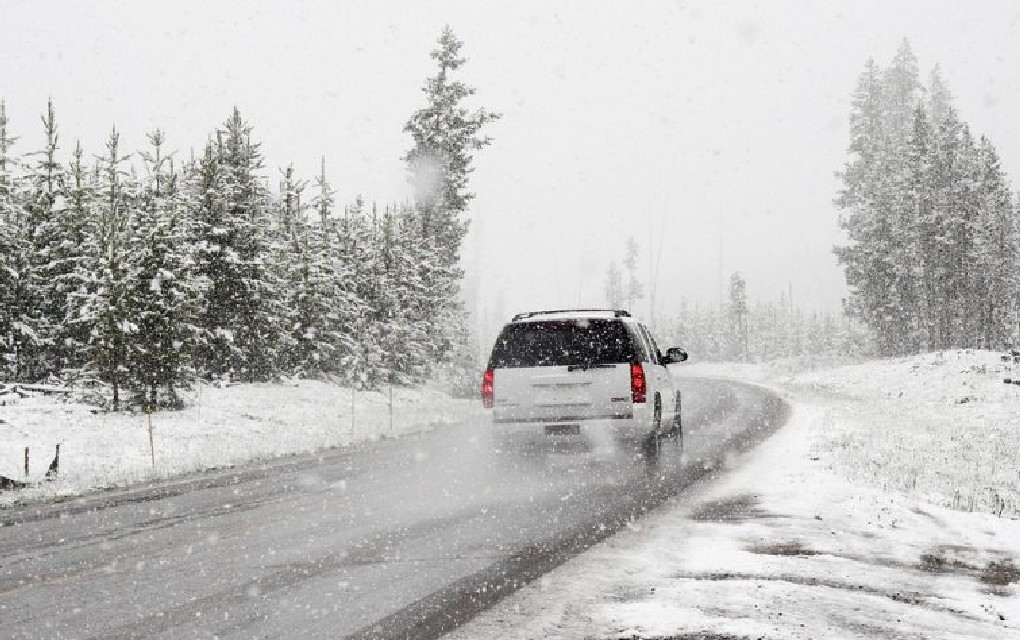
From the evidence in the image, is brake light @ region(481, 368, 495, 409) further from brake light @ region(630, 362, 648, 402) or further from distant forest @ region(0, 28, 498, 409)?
distant forest @ region(0, 28, 498, 409)

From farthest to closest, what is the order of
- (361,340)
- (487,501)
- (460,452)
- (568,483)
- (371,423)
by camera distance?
(361,340) < (371,423) < (460,452) < (568,483) < (487,501)

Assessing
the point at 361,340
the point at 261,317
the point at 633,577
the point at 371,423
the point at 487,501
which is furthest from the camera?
the point at 361,340

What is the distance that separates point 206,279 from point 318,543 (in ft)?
56.3

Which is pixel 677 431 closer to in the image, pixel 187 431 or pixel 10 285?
pixel 187 431

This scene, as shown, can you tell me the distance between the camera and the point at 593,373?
11438 mm

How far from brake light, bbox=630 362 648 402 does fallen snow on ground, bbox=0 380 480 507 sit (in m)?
6.97

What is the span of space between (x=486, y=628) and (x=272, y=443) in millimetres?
13870

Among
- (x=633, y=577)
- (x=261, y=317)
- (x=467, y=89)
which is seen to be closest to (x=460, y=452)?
(x=633, y=577)

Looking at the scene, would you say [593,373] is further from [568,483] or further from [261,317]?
[261,317]

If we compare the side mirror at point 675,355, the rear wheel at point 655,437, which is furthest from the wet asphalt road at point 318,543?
the side mirror at point 675,355

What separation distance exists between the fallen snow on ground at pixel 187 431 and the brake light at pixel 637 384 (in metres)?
6.97

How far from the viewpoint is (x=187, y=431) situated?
19234 millimetres

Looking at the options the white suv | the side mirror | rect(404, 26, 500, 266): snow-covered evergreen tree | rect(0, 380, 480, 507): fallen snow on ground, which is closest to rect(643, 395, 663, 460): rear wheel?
the white suv

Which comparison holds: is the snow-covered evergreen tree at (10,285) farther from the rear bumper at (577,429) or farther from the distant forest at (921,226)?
the distant forest at (921,226)
